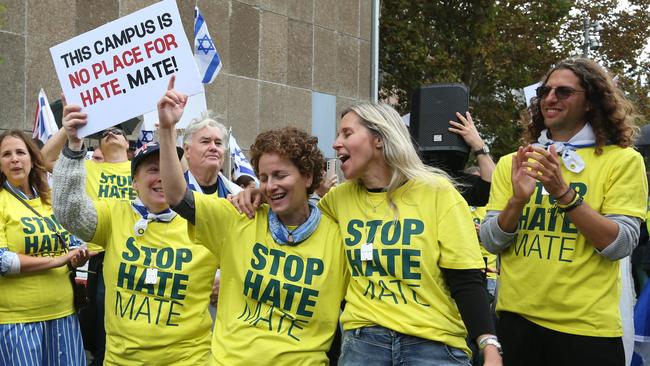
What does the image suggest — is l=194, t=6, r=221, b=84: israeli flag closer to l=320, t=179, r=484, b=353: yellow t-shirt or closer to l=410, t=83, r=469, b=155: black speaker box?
l=410, t=83, r=469, b=155: black speaker box

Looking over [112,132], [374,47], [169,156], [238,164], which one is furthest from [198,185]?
[374,47]

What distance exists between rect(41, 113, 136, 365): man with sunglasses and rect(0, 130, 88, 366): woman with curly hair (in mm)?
455

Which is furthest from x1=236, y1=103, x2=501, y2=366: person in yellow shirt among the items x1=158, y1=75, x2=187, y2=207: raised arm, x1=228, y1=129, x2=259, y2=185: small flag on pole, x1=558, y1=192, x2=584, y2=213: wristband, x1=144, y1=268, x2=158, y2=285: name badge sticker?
x1=228, y1=129, x2=259, y2=185: small flag on pole

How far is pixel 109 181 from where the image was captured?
664 centimetres

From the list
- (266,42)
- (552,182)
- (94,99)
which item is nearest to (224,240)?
(94,99)

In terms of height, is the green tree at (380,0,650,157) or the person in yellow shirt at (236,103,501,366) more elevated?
the green tree at (380,0,650,157)

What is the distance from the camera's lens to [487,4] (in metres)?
19.1

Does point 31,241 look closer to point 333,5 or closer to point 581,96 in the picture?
point 581,96

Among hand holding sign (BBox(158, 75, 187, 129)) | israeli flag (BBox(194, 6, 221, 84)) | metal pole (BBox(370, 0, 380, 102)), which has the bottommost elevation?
hand holding sign (BBox(158, 75, 187, 129))

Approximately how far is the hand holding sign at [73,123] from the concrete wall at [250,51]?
20.2ft

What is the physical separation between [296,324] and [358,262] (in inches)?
14.7

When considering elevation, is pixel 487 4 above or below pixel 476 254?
above

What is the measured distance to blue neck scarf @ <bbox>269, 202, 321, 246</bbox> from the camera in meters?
3.31

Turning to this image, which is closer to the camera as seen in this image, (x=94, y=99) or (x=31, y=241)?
(x=94, y=99)
